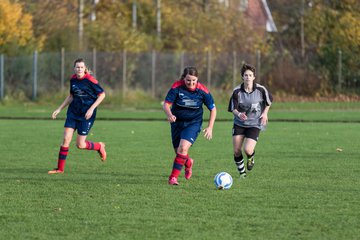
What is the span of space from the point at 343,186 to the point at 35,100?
29.2 meters

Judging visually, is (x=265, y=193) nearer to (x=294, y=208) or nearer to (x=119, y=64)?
(x=294, y=208)

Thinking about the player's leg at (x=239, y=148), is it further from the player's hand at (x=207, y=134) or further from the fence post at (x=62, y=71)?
the fence post at (x=62, y=71)

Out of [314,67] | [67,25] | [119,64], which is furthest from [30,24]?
[314,67]

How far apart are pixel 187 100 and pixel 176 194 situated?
206 centimetres

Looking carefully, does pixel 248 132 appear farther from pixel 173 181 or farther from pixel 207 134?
pixel 173 181

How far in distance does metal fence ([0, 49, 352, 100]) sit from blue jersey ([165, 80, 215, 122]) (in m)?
27.1

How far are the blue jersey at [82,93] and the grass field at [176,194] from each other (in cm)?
89

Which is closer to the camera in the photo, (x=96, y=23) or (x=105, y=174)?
(x=105, y=174)

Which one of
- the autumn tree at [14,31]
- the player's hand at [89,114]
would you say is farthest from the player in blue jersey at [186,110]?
the autumn tree at [14,31]

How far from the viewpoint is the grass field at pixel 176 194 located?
8781 mm

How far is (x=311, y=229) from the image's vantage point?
8781 mm

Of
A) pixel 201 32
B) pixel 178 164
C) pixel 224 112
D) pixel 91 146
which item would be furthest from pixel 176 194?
pixel 201 32

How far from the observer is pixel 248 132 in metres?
13.4

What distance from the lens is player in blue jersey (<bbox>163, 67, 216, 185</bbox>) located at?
12.7 meters
